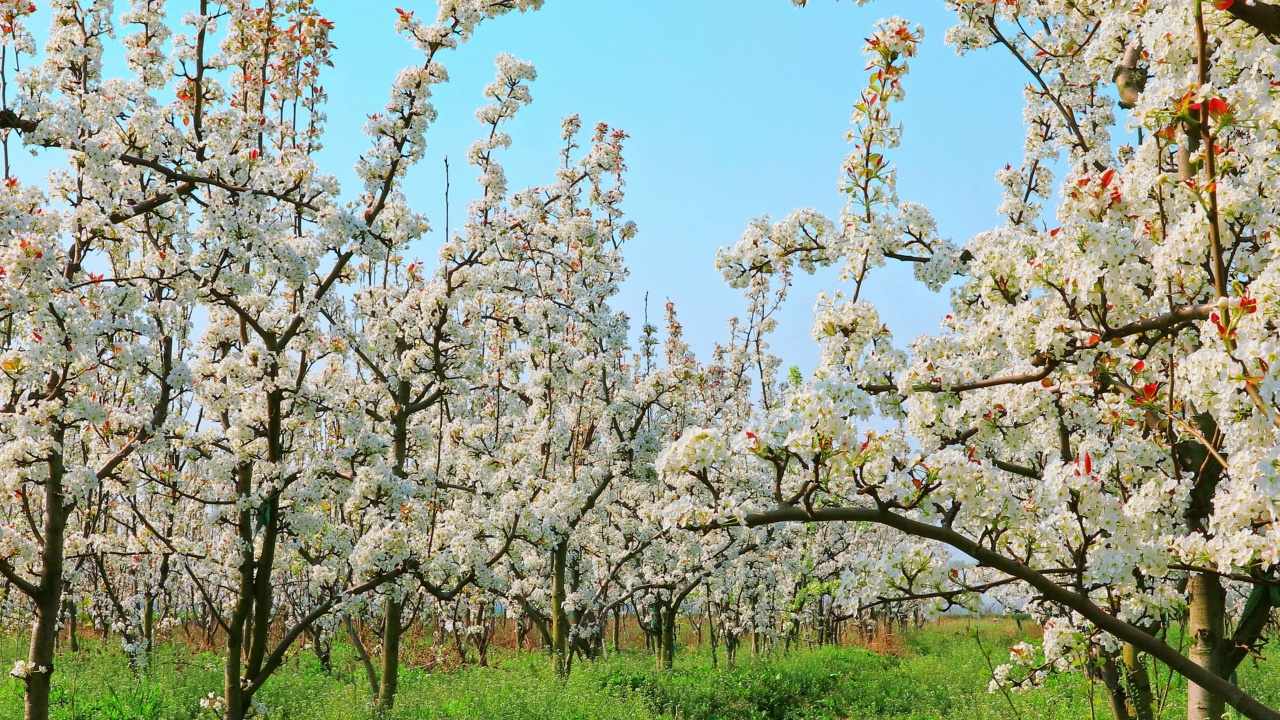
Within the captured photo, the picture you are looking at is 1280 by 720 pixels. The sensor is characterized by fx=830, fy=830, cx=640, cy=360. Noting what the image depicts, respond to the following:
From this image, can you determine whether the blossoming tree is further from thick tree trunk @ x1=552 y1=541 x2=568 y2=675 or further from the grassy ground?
thick tree trunk @ x1=552 y1=541 x2=568 y2=675

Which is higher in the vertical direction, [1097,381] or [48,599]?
[1097,381]

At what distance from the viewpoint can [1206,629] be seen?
16.4ft

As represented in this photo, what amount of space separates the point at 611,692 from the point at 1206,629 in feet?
30.1

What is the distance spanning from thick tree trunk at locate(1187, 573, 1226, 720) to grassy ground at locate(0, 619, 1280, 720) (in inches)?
117

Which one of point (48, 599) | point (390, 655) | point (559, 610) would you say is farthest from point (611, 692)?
point (48, 599)

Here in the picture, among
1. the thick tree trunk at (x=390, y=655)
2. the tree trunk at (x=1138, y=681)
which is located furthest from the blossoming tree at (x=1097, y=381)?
the thick tree trunk at (x=390, y=655)

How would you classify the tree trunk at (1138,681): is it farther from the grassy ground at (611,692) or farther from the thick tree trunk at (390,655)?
the thick tree trunk at (390,655)

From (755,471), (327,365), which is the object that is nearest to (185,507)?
(327,365)

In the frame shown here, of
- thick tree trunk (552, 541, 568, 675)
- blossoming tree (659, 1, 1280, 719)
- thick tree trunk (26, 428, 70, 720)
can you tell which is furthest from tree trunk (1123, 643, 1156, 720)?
thick tree trunk (26, 428, 70, 720)

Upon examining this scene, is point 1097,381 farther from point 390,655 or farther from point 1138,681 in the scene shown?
point 390,655

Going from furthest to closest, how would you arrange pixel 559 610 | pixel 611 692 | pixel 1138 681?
pixel 559 610 → pixel 611 692 → pixel 1138 681

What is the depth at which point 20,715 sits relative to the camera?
10.1 m

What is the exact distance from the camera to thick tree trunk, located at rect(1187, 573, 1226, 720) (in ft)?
16.1

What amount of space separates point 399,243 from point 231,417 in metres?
2.38
